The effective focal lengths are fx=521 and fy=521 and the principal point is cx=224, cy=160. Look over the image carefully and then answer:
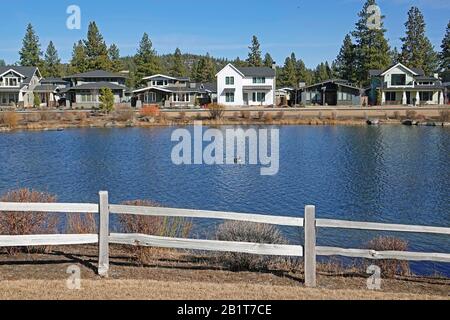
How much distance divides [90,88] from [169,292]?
79.6 m

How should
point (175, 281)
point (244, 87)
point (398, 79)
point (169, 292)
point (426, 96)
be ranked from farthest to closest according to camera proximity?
point (244, 87) → point (426, 96) → point (398, 79) → point (175, 281) → point (169, 292)

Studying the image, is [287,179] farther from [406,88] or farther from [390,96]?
[390,96]

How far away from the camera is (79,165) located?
3522cm

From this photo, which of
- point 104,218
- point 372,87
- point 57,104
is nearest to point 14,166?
point 104,218

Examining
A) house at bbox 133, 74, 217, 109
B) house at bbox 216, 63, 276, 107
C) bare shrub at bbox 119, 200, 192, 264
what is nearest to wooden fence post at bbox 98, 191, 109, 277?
bare shrub at bbox 119, 200, 192, 264

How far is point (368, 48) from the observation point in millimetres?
96750

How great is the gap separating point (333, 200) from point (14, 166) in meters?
21.7

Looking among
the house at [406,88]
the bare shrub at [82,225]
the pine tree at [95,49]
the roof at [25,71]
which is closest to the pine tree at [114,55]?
the pine tree at [95,49]

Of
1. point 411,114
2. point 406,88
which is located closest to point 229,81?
point 406,88

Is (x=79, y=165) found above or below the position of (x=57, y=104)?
below

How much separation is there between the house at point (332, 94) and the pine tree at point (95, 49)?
42.0m

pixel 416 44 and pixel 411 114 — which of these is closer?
pixel 411 114
